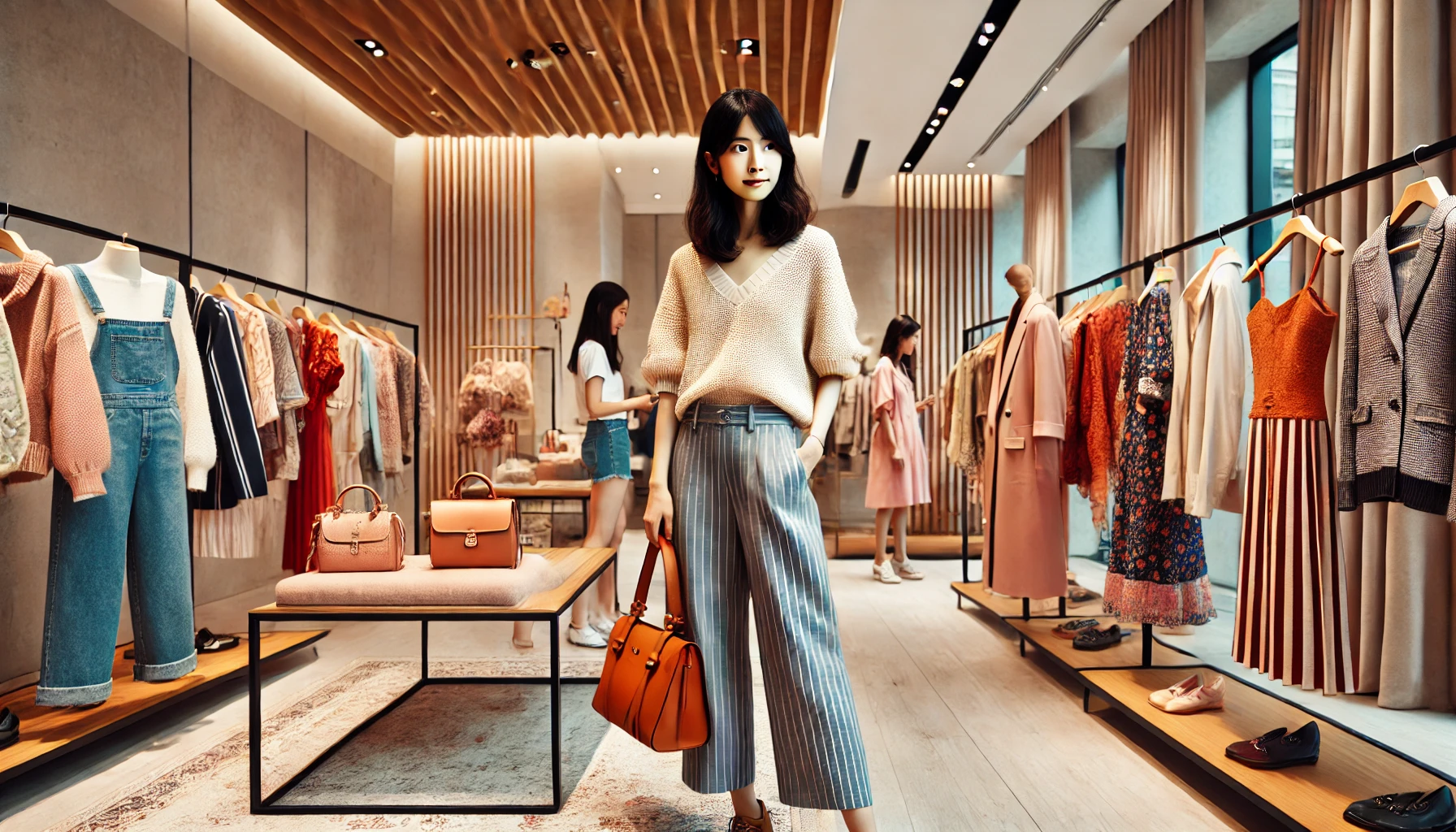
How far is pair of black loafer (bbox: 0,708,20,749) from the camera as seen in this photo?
88.3 inches

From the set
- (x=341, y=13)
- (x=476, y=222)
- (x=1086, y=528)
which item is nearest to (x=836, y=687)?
(x=341, y=13)

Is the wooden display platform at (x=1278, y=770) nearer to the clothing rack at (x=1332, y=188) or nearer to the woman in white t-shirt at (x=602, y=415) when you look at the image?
the clothing rack at (x=1332, y=188)

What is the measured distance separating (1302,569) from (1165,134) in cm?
373

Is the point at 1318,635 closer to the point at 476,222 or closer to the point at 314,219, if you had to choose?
the point at 314,219

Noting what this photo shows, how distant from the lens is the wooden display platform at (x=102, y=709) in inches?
87.0

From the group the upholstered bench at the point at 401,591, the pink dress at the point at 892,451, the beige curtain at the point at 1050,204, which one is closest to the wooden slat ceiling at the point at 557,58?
the beige curtain at the point at 1050,204

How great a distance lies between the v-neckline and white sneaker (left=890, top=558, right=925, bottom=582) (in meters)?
4.41

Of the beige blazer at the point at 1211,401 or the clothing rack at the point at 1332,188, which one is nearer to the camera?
the clothing rack at the point at 1332,188

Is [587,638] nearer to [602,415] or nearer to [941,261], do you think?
[602,415]

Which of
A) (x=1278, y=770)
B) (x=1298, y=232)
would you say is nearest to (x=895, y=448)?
(x=1298, y=232)

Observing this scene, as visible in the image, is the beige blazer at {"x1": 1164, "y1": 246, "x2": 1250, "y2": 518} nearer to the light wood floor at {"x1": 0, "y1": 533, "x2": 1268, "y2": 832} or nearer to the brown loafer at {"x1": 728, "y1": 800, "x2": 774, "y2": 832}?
the light wood floor at {"x1": 0, "y1": 533, "x2": 1268, "y2": 832}

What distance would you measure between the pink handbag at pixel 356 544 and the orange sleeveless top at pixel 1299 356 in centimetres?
238

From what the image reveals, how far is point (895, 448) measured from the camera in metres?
5.78

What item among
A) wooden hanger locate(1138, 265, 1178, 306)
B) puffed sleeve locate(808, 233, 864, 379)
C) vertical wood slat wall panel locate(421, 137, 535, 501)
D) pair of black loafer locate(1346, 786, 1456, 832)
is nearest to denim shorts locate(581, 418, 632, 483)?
puffed sleeve locate(808, 233, 864, 379)
